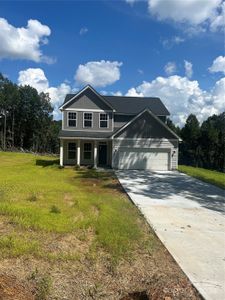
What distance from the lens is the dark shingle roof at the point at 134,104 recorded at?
27.6 m

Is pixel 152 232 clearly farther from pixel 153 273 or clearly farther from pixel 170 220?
pixel 153 273

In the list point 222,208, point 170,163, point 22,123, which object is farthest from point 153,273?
point 22,123

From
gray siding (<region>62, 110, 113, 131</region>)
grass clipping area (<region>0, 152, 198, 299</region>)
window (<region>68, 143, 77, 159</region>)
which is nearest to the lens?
grass clipping area (<region>0, 152, 198, 299</region>)

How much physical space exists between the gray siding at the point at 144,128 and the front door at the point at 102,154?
9.90ft

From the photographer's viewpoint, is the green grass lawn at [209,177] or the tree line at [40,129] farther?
the tree line at [40,129]

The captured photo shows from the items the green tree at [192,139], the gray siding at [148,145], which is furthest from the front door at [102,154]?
the green tree at [192,139]

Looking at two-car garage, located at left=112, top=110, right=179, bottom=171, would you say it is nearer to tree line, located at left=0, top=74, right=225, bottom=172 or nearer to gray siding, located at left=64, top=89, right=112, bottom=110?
gray siding, located at left=64, top=89, right=112, bottom=110

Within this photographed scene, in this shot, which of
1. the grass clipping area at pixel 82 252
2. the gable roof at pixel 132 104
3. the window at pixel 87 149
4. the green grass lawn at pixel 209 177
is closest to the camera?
the grass clipping area at pixel 82 252

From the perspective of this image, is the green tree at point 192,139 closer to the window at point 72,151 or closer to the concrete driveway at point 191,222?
the window at point 72,151

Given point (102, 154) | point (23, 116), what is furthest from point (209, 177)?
point (23, 116)

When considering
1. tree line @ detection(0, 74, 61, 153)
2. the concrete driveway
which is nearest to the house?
the concrete driveway

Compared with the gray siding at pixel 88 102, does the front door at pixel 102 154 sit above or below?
below

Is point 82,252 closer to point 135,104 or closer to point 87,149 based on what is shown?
point 87,149

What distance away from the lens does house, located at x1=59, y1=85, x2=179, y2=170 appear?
24594mm
